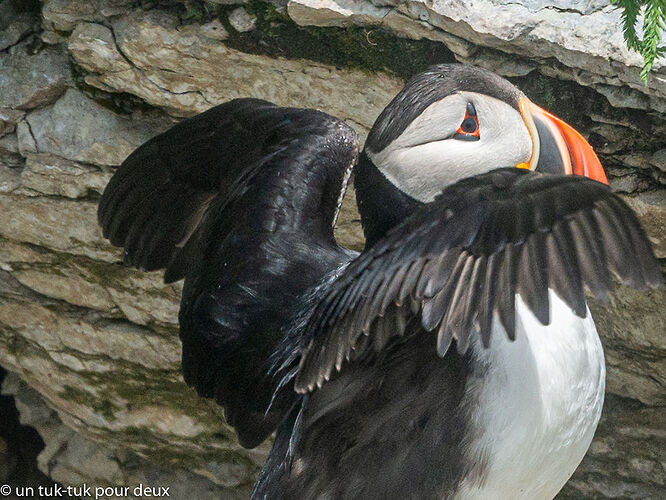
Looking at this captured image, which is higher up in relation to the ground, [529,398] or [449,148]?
[449,148]

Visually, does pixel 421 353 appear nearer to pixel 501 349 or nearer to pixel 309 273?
pixel 501 349

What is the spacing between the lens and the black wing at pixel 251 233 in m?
2.81

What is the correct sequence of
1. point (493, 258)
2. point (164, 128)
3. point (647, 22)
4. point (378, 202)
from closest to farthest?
1. point (493, 258)
2. point (647, 22)
3. point (378, 202)
4. point (164, 128)

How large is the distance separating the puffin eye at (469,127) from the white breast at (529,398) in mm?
402

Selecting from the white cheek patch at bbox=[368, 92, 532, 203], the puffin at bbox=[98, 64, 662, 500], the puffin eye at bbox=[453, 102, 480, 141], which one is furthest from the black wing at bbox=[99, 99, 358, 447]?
the puffin eye at bbox=[453, 102, 480, 141]

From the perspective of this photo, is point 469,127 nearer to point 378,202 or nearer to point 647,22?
point 378,202

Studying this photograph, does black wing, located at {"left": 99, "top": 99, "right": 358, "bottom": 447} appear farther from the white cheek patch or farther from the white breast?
the white breast

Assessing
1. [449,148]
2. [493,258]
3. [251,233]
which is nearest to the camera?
[493,258]

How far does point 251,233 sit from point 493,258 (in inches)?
43.4

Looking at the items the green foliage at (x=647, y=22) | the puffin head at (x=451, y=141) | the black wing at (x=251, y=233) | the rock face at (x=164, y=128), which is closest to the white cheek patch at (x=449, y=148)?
the puffin head at (x=451, y=141)

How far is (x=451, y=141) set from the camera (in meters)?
2.39

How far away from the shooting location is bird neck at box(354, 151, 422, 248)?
2.46 metres

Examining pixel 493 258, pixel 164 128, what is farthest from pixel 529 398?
pixel 164 128

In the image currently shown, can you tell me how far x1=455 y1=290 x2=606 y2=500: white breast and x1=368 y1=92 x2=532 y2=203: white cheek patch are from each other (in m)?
0.34
